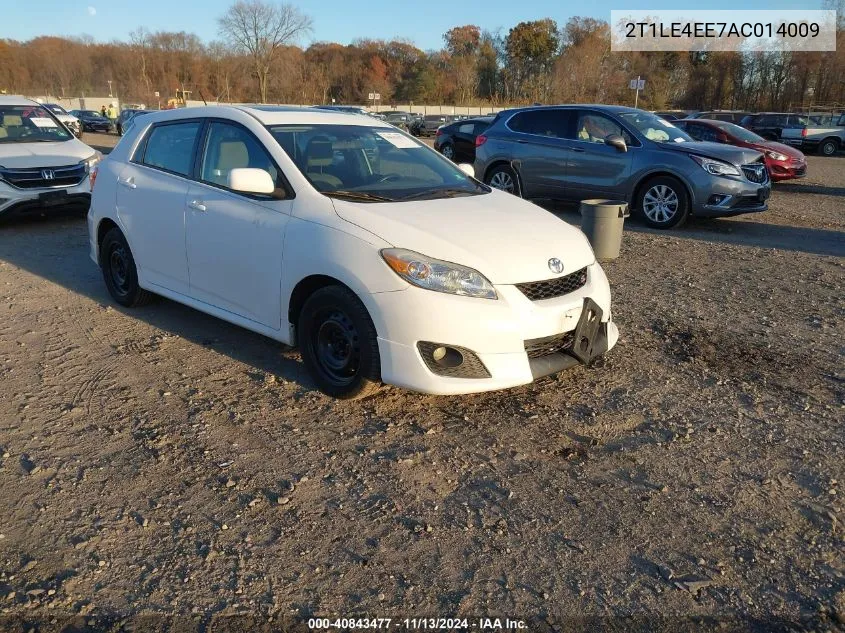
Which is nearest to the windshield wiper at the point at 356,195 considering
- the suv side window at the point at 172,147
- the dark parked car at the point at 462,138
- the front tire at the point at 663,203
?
the suv side window at the point at 172,147

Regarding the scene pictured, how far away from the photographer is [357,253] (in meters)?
3.77

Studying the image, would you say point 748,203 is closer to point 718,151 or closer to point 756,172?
point 756,172

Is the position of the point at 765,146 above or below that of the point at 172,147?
above

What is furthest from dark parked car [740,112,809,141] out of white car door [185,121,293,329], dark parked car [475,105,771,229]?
white car door [185,121,293,329]

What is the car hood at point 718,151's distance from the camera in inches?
381

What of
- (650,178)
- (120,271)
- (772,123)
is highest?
(772,123)

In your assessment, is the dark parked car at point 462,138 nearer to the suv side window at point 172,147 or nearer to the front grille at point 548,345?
the suv side window at point 172,147

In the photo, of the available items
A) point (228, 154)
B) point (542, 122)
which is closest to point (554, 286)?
point (228, 154)

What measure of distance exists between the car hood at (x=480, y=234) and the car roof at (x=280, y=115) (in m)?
1.01

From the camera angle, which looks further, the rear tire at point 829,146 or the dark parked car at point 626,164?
the rear tire at point 829,146

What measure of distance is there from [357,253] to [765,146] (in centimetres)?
1451

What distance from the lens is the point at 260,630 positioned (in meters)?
2.38

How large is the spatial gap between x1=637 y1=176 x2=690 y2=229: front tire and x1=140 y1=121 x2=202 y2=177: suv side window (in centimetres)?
702

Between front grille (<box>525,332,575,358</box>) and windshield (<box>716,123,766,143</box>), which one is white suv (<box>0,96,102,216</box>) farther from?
windshield (<box>716,123,766,143</box>)
